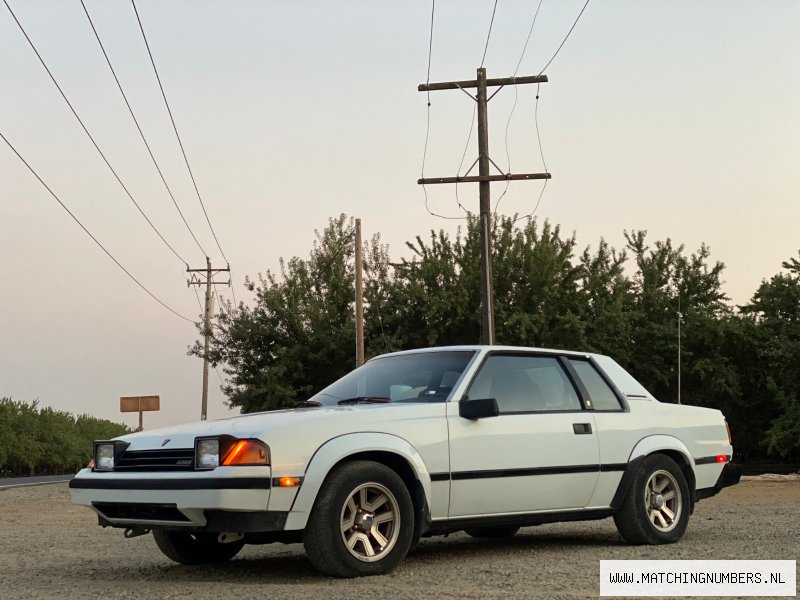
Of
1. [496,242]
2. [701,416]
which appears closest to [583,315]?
[496,242]

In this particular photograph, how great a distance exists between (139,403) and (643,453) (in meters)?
33.1

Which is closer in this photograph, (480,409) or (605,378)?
(480,409)

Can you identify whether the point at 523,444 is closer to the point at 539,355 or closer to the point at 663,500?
the point at 539,355

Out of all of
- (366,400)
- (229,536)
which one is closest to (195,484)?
(229,536)

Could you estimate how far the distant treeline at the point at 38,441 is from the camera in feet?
157

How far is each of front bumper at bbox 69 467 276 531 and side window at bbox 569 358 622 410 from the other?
132 inches

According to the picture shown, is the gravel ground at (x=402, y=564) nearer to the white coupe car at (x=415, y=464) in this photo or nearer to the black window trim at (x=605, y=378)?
the white coupe car at (x=415, y=464)

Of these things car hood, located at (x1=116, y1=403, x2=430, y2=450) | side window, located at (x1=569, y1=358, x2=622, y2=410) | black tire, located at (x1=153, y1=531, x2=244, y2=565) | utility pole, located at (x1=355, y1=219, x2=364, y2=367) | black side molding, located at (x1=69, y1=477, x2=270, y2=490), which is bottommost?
black tire, located at (x1=153, y1=531, x2=244, y2=565)

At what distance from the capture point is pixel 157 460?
8070mm

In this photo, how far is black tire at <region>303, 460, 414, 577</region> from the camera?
7.71 meters

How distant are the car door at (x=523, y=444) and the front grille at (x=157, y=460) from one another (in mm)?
1870

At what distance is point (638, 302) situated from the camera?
5312 cm

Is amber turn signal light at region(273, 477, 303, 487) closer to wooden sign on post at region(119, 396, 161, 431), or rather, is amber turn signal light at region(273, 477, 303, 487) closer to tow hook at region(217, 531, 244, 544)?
tow hook at region(217, 531, 244, 544)

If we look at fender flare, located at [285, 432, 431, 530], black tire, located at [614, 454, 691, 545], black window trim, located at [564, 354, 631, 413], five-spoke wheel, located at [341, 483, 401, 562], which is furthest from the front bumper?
black tire, located at [614, 454, 691, 545]
